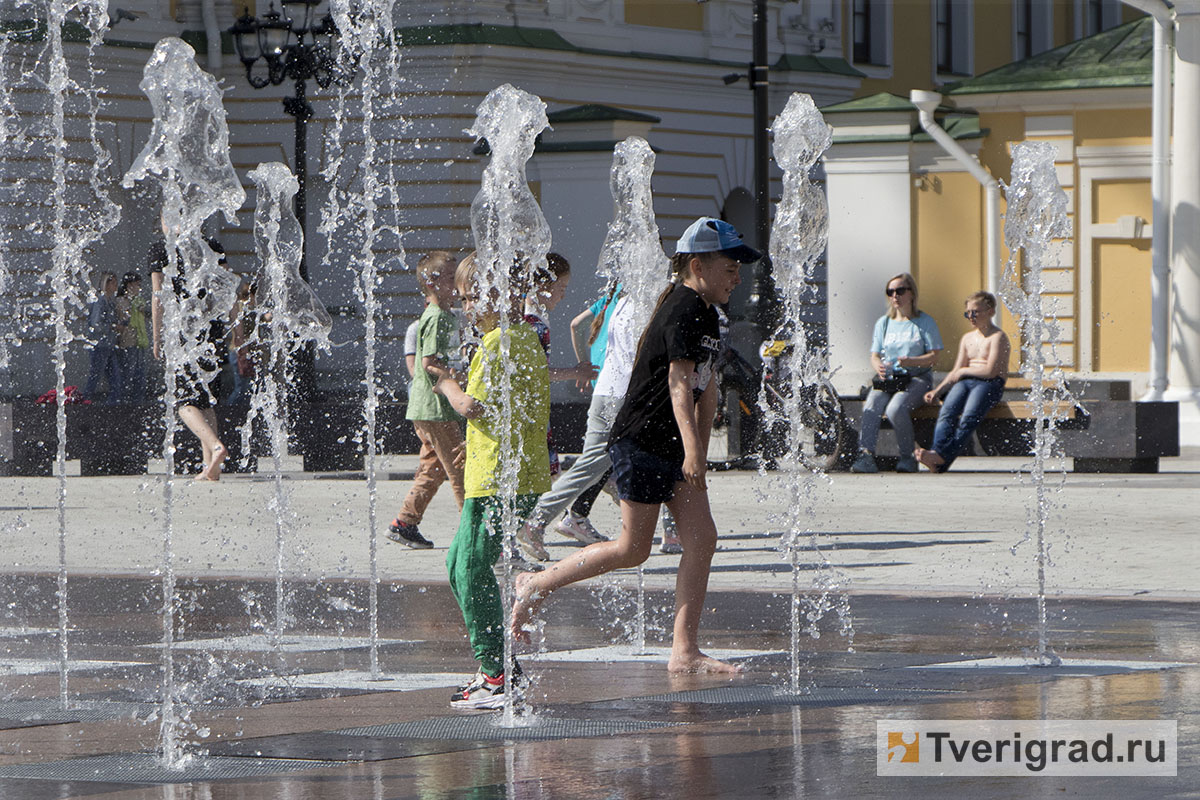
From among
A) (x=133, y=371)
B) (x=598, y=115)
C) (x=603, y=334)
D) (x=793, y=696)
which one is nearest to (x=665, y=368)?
(x=793, y=696)

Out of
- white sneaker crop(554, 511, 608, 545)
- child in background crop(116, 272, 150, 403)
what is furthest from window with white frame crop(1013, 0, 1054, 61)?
white sneaker crop(554, 511, 608, 545)

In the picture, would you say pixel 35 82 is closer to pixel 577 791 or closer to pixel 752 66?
pixel 752 66

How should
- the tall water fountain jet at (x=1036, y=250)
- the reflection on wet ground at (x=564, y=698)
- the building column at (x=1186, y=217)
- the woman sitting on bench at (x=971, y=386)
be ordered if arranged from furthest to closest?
the building column at (x=1186, y=217)
the woman sitting on bench at (x=971, y=386)
the tall water fountain jet at (x=1036, y=250)
the reflection on wet ground at (x=564, y=698)

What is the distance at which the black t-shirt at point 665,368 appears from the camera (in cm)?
720

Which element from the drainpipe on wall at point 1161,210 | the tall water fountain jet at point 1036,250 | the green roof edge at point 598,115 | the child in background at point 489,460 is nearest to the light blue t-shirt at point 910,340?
the tall water fountain jet at point 1036,250

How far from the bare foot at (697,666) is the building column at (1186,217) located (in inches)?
568

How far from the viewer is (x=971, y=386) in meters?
16.8

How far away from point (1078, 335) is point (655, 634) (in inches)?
604

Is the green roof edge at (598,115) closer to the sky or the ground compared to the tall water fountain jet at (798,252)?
closer to the sky

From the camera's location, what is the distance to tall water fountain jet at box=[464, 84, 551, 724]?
6.80m

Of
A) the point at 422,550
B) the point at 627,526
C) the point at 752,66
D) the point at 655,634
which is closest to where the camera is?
the point at 627,526

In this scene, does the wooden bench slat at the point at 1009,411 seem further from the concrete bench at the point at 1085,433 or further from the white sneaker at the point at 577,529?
the white sneaker at the point at 577,529

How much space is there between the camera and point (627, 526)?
23.8 ft

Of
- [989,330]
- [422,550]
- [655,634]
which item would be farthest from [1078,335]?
[655,634]
